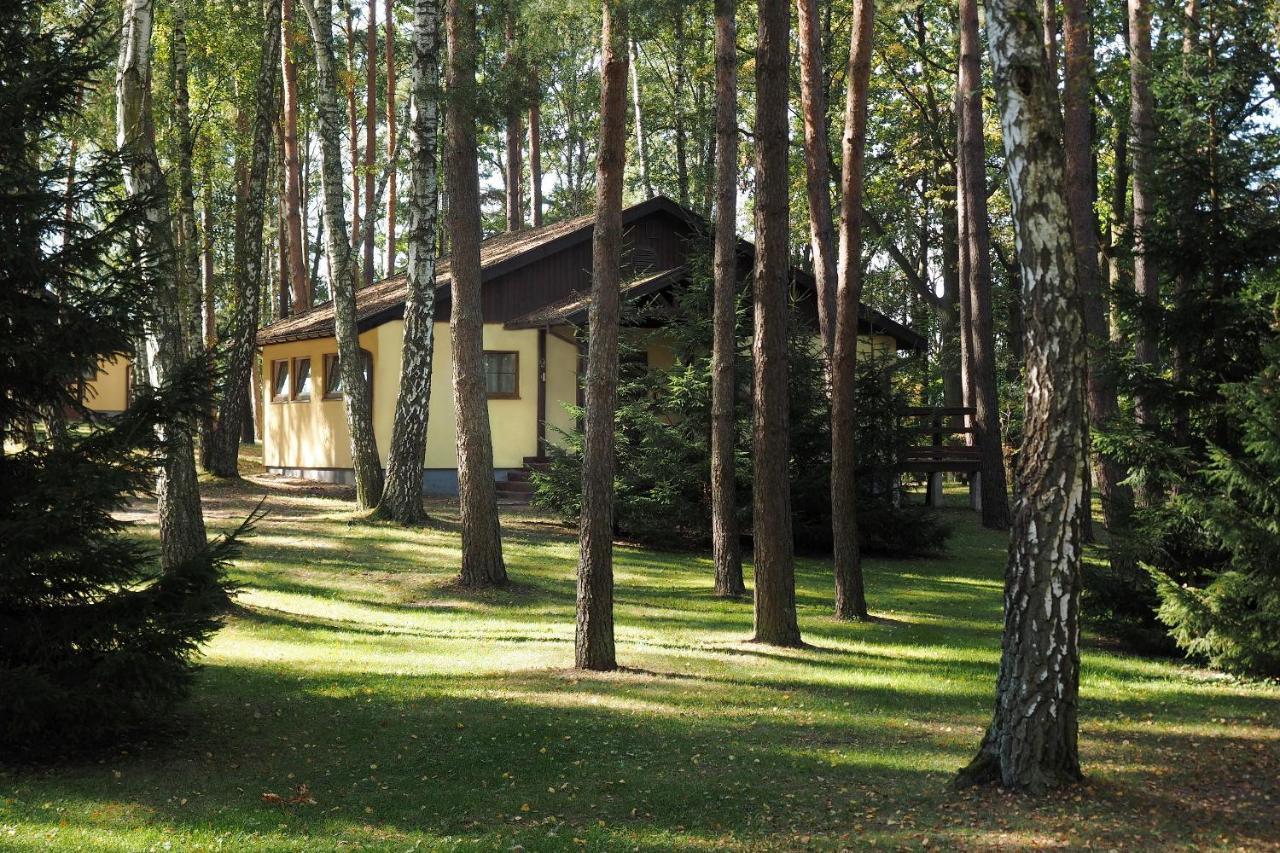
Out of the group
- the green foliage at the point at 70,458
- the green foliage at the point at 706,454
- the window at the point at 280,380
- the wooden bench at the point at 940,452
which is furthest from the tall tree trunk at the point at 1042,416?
the window at the point at 280,380

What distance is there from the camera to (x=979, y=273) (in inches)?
874

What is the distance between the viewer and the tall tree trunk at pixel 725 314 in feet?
46.0

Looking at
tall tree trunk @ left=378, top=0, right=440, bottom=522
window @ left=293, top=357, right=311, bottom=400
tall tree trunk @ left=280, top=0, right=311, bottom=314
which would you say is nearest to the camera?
tall tree trunk @ left=378, top=0, right=440, bottom=522

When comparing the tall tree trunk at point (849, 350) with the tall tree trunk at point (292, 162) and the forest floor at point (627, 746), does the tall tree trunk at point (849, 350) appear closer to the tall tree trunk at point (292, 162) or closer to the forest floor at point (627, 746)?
the forest floor at point (627, 746)

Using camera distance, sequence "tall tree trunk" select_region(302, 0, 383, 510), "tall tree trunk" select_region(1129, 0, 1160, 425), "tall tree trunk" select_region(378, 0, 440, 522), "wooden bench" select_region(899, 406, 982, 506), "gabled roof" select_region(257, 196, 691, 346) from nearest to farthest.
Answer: "tall tree trunk" select_region(1129, 0, 1160, 425)
"tall tree trunk" select_region(378, 0, 440, 522)
"tall tree trunk" select_region(302, 0, 383, 510)
"wooden bench" select_region(899, 406, 982, 506)
"gabled roof" select_region(257, 196, 691, 346)

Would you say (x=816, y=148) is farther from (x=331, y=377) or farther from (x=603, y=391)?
(x=331, y=377)

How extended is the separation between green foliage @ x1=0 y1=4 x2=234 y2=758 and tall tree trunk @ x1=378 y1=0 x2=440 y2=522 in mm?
9049

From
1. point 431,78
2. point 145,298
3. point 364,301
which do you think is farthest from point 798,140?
point 145,298

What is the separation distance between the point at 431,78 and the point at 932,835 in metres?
A: 13.0

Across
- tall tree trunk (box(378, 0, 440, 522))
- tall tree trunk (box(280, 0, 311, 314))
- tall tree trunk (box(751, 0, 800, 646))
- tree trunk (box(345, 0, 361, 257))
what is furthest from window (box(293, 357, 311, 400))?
tall tree trunk (box(751, 0, 800, 646))

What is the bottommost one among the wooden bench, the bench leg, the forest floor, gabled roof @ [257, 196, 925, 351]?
the forest floor

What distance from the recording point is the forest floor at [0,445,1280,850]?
6180mm

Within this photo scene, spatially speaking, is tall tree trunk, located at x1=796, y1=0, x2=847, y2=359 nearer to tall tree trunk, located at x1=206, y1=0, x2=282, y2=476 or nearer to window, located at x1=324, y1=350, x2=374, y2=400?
tall tree trunk, located at x1=206, y1=0, x2=282, y2=476

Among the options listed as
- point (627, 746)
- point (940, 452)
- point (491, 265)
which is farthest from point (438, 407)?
point (627, 746)
